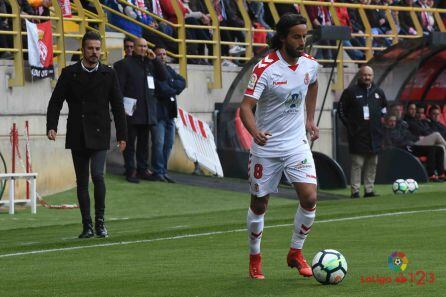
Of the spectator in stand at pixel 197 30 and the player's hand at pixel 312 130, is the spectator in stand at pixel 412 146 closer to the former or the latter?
the spectator in stand at pixel 197 30

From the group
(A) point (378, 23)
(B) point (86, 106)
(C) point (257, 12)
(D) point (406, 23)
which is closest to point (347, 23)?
(A) point (378, 23)

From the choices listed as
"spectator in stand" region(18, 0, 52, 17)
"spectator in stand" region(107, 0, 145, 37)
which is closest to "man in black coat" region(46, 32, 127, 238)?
"spectator in stand" region(18, 0, 52, 17)

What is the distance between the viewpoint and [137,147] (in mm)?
23734

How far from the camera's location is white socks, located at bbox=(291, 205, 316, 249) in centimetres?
1102

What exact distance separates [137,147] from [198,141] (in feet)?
9.08

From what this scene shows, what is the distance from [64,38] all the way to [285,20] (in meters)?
12.7

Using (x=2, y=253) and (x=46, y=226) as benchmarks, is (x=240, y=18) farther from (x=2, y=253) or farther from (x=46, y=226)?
(x=2, y=253)

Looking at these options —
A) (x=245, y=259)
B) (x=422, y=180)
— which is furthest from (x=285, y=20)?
(x=422, y=180)

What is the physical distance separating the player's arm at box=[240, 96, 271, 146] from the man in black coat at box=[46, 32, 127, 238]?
4.51 m

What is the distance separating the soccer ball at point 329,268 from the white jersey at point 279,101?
1.18 m

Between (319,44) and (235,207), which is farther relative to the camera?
(319,44)

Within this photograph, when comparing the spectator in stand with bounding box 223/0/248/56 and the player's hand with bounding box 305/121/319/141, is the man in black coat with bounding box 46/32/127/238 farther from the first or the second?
the spectator in stand with bounding box 223/0/248/56

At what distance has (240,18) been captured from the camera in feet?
97.3

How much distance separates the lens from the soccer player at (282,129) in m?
10.9
